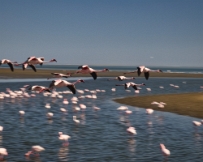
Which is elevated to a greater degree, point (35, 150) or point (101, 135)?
point (35, 150)

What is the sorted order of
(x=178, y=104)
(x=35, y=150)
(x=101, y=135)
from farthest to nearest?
(x=178, y=104) < (x=101, y=135) < (x=35, y=150)

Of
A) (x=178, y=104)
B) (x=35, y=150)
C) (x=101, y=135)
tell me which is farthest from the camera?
(x=178, y=104)

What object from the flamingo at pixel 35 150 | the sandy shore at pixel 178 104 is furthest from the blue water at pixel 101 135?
the sandy shore at pixel 178 104

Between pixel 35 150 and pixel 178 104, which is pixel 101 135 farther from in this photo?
pixel 178 104

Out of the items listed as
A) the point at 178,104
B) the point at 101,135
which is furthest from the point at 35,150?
the point at 178,104

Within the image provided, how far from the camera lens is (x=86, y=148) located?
2158 cm

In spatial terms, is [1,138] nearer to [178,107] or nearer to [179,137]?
[179,137]

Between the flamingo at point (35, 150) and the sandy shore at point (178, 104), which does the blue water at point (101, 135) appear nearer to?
the flamingo at point (35, 150)

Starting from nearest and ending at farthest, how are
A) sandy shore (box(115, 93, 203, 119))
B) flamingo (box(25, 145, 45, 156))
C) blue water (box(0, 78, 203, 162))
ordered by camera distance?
flamingo (box(25, 145, 45, 156)) < blue water (box(0, 78, 203, 162)) < sandy shore (box(115, 93, 203, 119))

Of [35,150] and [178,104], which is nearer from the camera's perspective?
[35,150]

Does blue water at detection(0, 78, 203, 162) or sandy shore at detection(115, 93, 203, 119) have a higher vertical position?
sandy shore at detection(115, 93, 203, 119)

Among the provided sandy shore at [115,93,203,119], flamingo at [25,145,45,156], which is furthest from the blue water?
sandy shore at [115,93,203,119]

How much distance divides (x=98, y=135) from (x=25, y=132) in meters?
4.07

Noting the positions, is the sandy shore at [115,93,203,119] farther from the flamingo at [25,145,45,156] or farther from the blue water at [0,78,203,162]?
the flamingo at [25,145,45,156]
